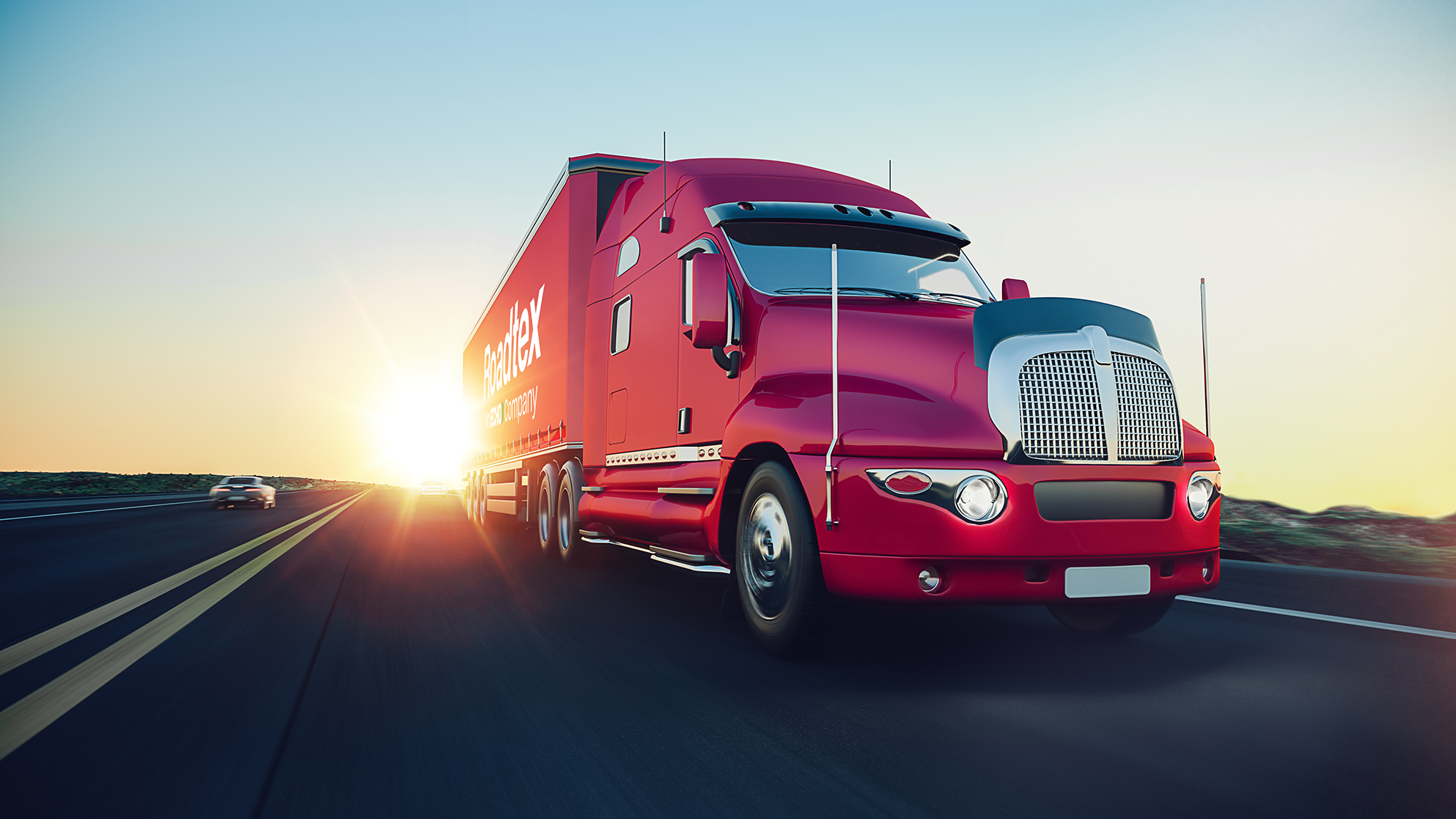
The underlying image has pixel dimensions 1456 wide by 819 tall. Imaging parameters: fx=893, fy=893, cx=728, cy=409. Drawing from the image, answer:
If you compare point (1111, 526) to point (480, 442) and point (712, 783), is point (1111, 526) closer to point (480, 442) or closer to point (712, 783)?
point (712, 783)

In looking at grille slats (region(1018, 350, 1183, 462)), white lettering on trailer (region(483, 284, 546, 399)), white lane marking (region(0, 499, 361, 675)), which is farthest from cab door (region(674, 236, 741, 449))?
white lettering on trailer (region(483, 284, 546, 399))

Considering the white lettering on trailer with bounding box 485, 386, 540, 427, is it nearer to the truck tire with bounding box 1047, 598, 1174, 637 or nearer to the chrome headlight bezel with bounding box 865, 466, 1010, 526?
the truck tire with bounding box 1047, 598, 1174, 637

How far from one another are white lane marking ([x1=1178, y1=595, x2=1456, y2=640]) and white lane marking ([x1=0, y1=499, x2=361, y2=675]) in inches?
247

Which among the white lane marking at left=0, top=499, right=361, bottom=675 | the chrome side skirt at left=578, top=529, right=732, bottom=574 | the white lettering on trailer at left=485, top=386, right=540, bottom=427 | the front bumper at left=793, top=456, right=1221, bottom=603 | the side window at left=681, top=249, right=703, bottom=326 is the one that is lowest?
the white lane marking at left=0, top=499, right=361, bottom=675

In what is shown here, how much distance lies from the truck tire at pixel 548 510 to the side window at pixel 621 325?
92.6 inches

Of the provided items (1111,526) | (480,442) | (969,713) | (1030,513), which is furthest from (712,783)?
(480,442)

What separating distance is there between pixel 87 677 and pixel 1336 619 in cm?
695

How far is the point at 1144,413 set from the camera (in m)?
4.35

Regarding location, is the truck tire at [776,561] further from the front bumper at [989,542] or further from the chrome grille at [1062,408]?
the chrome grille at [1062,408]

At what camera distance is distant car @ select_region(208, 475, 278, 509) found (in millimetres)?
28750

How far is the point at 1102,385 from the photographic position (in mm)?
4250

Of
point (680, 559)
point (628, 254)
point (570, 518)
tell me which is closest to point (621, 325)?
point (628, 254)

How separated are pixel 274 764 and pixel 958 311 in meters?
3.88

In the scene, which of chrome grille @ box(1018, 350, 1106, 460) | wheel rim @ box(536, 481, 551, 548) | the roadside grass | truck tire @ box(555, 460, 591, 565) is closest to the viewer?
chrome grille @ box(1018, 350, 1106, 460)
